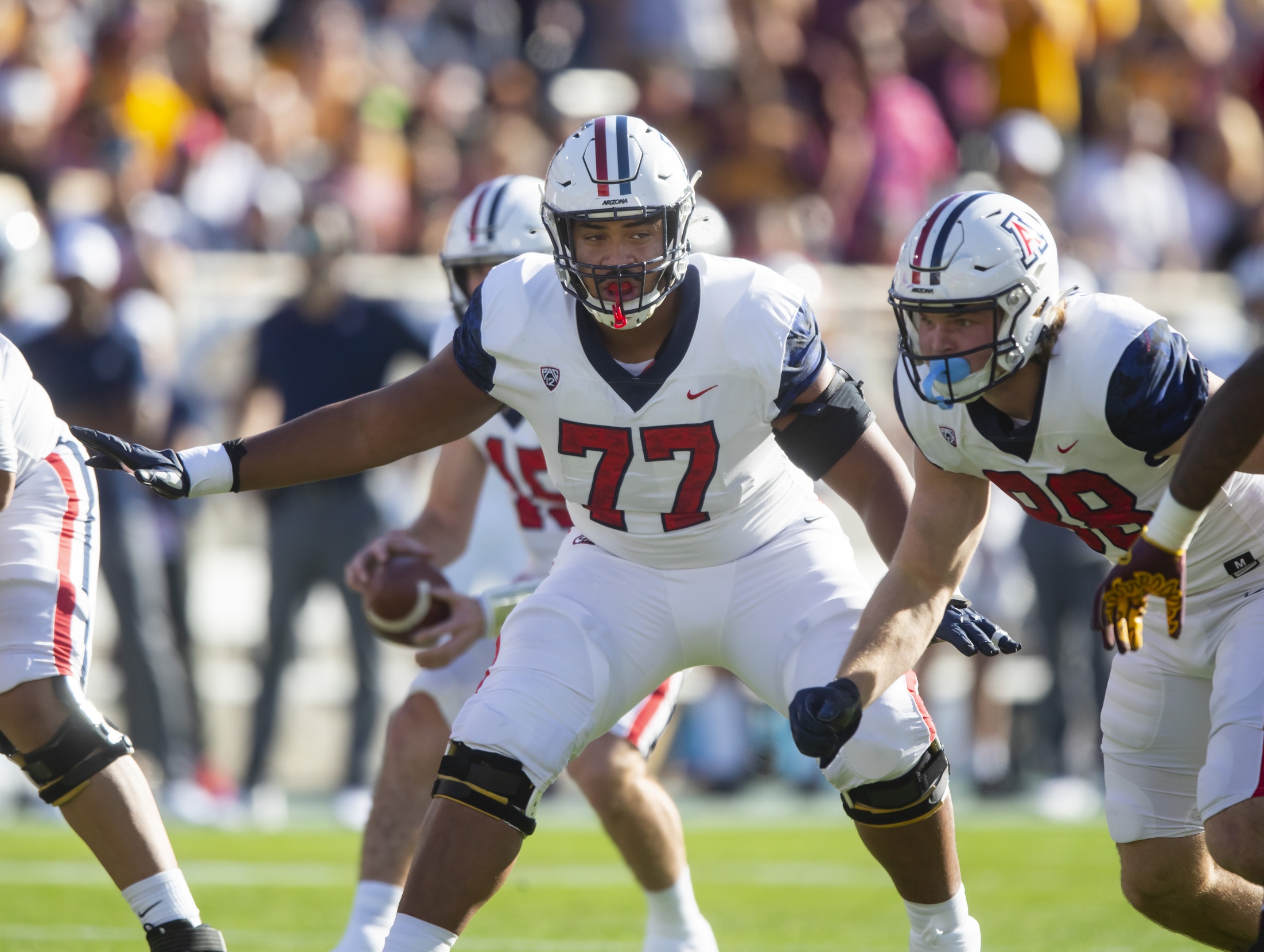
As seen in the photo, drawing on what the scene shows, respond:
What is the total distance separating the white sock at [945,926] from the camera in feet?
12.9

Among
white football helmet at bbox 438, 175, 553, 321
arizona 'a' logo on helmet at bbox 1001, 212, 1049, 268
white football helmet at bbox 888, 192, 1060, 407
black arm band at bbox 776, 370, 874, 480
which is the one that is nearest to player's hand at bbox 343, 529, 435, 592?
white football helmet at bbox 438, 175, 553, 321

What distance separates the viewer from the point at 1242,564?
3854 millimetres

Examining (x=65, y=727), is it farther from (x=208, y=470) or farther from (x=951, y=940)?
(x=951, y=940)

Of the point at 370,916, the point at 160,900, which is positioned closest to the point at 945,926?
the point at 370,916

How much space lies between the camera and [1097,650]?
888 cm

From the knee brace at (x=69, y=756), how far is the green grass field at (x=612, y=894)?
139 centimetres

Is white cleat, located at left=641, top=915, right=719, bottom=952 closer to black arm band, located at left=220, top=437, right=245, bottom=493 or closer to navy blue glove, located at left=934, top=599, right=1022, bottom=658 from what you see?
navy blue glove, located at left=934, top=599, right=1022, bottom=658

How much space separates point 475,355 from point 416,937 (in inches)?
Answer: 49.2

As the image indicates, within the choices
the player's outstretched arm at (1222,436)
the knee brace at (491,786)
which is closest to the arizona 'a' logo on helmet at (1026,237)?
the player's outstretched arm at (1222,436)

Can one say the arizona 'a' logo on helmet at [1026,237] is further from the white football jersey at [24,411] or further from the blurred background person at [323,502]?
the blurred background person at [323,502]

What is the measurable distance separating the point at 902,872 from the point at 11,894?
11.9ft

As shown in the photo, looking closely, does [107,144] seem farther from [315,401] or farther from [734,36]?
[734,36]

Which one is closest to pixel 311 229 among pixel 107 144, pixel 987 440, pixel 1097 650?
pixel 107 144

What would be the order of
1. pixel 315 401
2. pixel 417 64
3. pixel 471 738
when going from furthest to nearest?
pixel 417 64 < pixel 315 401 < pixel 471 738
